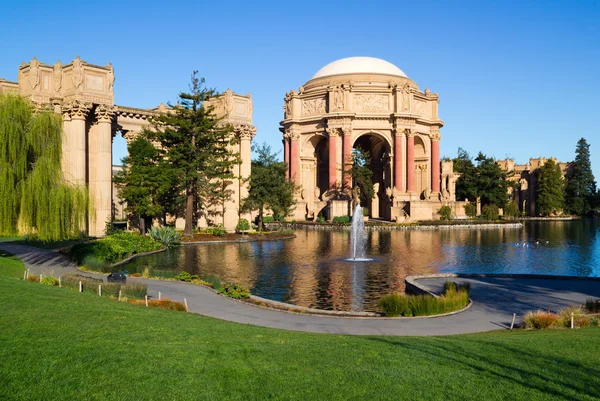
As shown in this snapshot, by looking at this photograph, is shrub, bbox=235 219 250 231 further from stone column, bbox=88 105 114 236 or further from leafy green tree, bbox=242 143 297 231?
stone column, bbox=88 105 114 236

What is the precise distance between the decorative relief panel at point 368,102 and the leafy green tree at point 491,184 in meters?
23.0

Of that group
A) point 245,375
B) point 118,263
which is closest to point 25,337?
point 245,375

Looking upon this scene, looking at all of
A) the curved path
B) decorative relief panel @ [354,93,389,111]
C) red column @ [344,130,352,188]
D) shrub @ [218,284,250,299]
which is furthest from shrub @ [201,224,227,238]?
decorative relief panel @ [354,93,389,111]

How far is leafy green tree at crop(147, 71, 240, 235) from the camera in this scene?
126 feet

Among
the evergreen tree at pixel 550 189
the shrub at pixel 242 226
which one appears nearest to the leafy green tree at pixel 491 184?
the evergreen tree at pixel 550 189

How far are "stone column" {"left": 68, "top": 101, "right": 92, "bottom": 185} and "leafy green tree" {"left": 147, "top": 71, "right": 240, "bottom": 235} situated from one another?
23.4 feet

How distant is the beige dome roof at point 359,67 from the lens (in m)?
78.9

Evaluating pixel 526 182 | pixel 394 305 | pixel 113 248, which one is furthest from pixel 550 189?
pixel 394 305

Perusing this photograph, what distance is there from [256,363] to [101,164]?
28.2 metres

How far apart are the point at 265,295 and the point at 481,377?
A: 37.4 ft

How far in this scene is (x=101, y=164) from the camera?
1288 inches

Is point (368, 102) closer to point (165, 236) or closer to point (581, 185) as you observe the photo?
point (165, 236)

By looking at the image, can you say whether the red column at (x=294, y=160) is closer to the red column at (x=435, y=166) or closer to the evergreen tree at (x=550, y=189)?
the red column at (x=435, y=166)

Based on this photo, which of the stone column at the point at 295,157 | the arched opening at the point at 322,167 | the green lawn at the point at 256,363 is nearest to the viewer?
the green lawn at the point at 256,363
